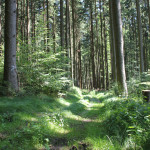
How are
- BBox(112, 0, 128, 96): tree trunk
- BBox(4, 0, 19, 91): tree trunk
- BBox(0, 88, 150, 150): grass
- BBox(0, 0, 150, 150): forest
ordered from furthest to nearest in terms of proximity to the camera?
BBox(112, 0, 128, 96): tree trunk < BBox(4, 0, 19, 91): tree trunk < BBox(0, 0, 150, 150): forest < BBox(0, 88, 150, 150): grass

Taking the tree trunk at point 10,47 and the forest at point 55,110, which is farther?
the tree trunk at point 10,47

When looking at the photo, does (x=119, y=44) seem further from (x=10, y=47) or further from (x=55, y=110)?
(x=10, y=47)

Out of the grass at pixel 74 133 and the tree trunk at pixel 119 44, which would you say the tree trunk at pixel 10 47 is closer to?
the grass at pixel 74 133

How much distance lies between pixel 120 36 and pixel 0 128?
7.40 meters

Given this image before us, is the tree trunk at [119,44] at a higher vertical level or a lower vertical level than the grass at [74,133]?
higher

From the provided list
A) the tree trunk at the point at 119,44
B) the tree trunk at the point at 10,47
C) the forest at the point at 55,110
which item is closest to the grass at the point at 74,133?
the forest at the point at 55,110

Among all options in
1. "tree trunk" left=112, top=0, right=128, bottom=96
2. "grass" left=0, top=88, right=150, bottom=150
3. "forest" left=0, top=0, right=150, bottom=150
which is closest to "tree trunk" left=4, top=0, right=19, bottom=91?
"forest" left=0, top=0, right=150, bottom=150

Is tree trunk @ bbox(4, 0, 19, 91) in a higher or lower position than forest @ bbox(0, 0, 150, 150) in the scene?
higher

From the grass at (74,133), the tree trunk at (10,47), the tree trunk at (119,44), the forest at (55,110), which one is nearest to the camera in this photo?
the grass at (74,133)

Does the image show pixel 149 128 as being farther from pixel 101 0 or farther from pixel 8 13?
pixel 101 0

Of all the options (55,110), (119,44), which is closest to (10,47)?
(55,110)

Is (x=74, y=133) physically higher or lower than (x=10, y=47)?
lower

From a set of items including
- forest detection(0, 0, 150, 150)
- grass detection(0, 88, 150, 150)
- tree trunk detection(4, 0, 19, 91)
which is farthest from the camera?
tree trunk detection(4, 0, 19, 91)

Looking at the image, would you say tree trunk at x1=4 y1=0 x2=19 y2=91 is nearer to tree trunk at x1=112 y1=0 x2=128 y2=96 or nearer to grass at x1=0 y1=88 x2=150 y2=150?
Answer: grass at x1=0 y1=88 x2=150 y2=150
